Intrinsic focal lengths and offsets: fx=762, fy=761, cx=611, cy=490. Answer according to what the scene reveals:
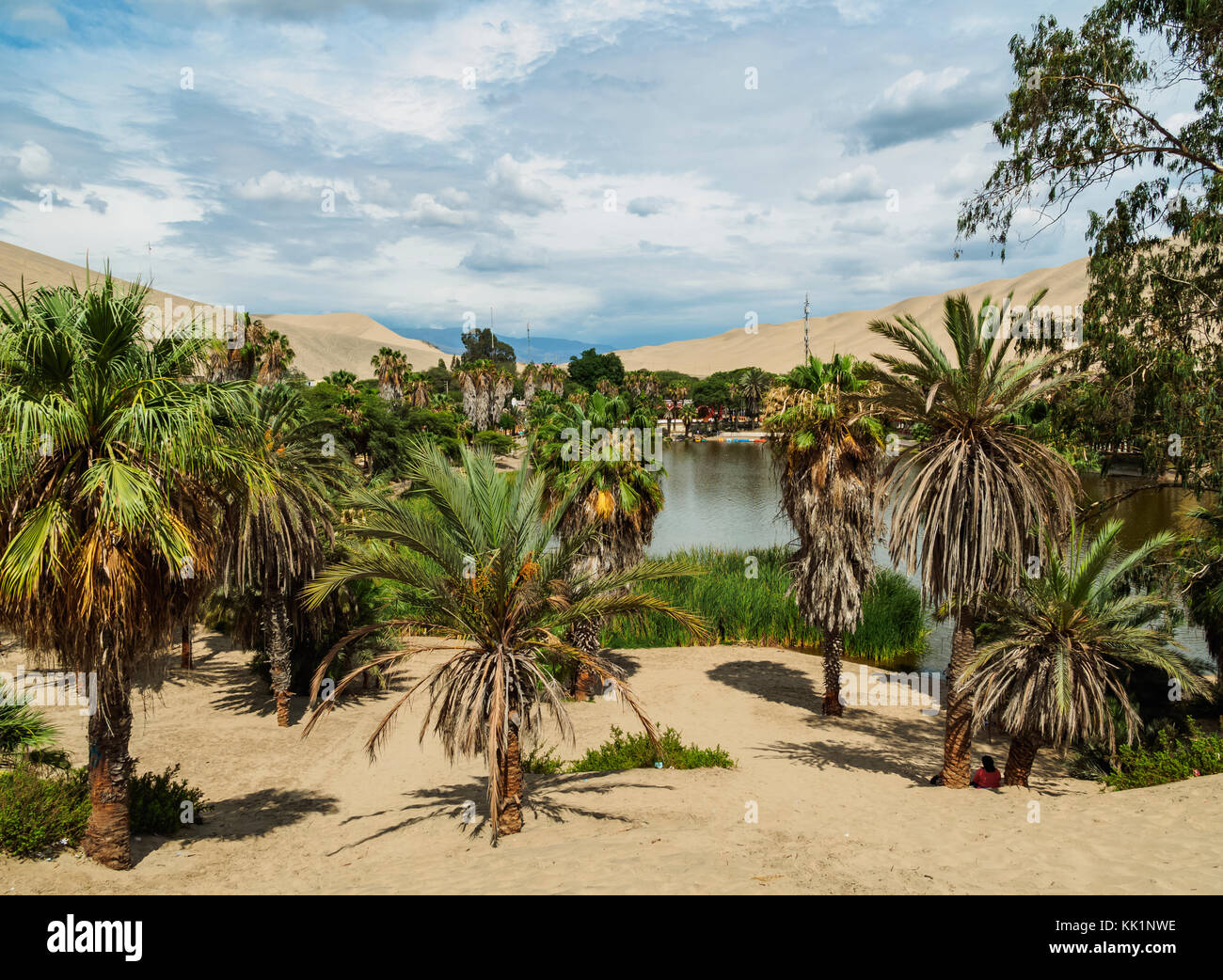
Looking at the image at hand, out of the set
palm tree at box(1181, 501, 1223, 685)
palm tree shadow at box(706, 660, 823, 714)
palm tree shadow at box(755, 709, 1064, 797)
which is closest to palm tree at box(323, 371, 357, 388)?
palm tree shadow at box(706, 660, 823, 714)

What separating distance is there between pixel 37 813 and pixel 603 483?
1268 centimetres

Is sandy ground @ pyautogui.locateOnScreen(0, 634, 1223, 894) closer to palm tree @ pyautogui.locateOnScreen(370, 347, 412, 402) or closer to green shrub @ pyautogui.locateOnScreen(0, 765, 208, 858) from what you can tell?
green shrub @ pyautogui.locateOnScreen(0, 765, 208, 858)

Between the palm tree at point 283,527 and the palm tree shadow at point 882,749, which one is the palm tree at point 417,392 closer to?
the palm tree at point 283,527

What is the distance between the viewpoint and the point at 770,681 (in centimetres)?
2167

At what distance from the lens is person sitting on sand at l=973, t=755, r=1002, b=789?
508 inches

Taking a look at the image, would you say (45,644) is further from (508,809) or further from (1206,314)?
(1206,314)

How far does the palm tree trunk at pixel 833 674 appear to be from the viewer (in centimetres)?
1859

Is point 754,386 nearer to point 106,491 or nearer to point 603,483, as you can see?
point 603,483

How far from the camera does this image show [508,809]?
1075cm

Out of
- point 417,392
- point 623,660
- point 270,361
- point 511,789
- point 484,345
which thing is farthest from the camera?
point 484,345

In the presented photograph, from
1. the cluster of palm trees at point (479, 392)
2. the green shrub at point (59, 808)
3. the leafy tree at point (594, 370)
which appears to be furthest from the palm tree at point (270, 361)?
the leafy tree at point (594, 370)

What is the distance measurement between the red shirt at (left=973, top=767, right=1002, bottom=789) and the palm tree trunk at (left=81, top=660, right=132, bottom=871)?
503 inches

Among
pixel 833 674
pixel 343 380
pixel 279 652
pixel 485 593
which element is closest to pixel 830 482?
pixel 833 674
